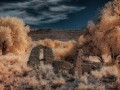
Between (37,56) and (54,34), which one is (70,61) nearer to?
(37,56)

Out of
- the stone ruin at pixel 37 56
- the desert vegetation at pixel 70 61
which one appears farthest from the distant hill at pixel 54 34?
the stone ruin at pixel 37 56

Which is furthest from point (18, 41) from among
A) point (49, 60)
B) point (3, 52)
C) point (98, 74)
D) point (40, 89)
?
point (40, 89)

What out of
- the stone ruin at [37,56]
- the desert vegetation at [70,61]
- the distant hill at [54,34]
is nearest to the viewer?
the desert vegetation at [70,61]

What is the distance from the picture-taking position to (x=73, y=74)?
114 ft

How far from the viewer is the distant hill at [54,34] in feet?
380

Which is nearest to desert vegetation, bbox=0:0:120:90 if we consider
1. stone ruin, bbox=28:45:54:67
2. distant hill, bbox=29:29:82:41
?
stone ruin, bbox=28:45:54:67

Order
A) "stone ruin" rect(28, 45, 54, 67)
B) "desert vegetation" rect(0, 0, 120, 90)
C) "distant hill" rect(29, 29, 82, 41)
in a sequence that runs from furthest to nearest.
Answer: "distant hill" rect(29, 29, 82, 41) → "stone ruin" rect(28, 45, 54, 67) → "desert vegetation" rect(0, 0, 120, 90)

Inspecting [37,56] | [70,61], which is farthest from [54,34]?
[37,56]

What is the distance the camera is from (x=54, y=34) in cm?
12175

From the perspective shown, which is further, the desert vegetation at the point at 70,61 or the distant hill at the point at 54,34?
the distant hill at the point at 54,34

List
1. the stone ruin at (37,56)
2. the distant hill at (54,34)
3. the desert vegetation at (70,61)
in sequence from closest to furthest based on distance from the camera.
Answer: the desert vegetation at (70,61) < the stone ruin at (37,56) < the distant hill at (54,34)

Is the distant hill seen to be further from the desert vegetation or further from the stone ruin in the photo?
the stone ruin

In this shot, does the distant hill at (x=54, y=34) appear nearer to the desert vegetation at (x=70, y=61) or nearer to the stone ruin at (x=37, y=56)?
the desert vegetation at (x=70, y=61)

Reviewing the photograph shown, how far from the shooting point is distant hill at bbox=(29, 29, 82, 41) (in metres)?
116
